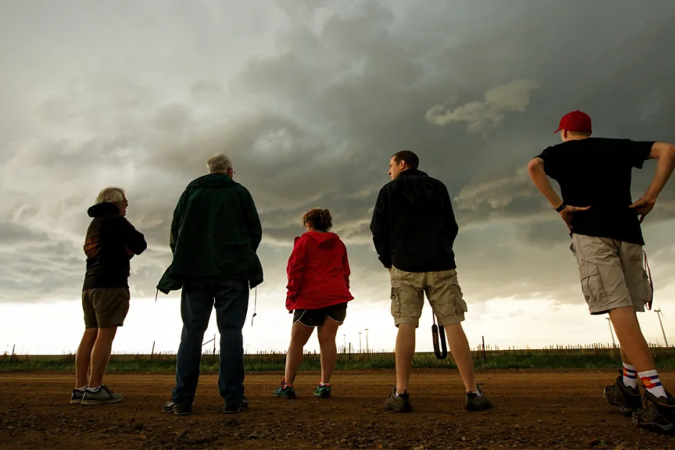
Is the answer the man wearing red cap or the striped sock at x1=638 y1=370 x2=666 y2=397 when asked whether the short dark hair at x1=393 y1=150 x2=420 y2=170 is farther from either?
the striped sock at x1=638 y1=370 x2=666 y2=397

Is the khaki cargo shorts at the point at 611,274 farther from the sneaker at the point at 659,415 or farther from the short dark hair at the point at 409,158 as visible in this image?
the short dark hair at the point at 409,158

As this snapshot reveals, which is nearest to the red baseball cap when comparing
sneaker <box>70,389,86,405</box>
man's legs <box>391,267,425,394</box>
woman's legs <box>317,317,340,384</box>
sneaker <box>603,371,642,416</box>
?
man's legs <box>391,267,425,394</box>

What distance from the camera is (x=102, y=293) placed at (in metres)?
5.95

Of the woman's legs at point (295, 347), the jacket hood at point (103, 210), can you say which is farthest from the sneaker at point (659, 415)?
the jacket hood at point (103, 210)

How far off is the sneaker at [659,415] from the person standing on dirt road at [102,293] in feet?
17.6

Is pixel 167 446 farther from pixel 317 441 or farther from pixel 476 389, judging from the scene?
pixel 476 389

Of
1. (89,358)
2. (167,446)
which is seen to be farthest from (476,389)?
(89,358)

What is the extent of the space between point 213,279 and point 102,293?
5.60 ft

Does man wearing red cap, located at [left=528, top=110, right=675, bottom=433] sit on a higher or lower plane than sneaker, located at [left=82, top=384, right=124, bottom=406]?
higher

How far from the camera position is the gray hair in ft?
21.0

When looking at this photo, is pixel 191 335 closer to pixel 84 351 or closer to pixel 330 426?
pixel 330 426

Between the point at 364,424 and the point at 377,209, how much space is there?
2.15 meters

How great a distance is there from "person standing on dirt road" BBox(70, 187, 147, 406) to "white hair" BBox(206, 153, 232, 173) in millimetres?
1440

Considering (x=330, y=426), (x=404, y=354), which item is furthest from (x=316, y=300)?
(x=330, y=426)
